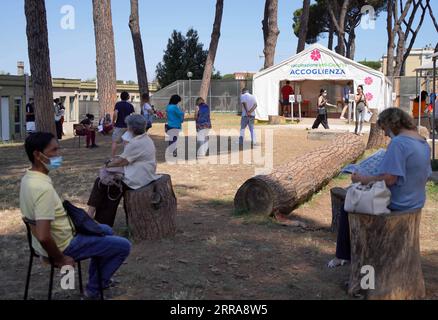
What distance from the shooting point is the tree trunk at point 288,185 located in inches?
291

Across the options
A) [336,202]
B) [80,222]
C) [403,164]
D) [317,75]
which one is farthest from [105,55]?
[403,164]

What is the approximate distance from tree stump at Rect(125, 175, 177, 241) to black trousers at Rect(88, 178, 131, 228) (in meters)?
0.17

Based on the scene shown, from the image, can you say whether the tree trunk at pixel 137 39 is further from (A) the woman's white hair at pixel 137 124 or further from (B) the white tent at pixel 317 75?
(A) the woman's white hair at pixel 137 124

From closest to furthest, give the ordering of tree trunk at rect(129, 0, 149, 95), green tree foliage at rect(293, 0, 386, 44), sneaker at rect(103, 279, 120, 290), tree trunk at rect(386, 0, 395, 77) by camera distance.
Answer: sneaker at rect(103, 279, 120, 290)
tree trunk at rect(129, 0, 149, 95)
tree trunk at rect(386, 0, 395, 77)
green tree foliage at rect(293, 0, 386, 44)

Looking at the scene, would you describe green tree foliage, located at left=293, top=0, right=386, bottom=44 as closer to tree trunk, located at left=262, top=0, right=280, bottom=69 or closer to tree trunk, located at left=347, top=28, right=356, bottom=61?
tree trunk, located at left=347, top=28, right=356, bottom=61

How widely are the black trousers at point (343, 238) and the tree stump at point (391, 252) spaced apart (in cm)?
50

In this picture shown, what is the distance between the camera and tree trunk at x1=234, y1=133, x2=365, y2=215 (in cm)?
740

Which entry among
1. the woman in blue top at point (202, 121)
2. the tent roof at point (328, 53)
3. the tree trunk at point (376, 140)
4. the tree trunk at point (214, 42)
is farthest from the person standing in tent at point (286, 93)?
the woman in blue top at point (202, 121)

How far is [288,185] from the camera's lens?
7.70 metres

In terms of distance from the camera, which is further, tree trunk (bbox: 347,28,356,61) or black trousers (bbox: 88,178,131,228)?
tree trunk (bbox: 347,28,356,61)

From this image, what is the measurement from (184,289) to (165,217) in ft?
5.26

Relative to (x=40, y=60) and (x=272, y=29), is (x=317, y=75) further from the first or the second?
(x=40, y=60)

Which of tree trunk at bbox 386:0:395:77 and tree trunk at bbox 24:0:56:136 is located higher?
tree trunk at bbox 386:0:395:77

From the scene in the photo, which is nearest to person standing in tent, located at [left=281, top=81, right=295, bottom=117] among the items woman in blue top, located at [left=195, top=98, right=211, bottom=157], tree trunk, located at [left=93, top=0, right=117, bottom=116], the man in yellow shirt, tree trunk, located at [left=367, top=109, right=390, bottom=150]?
tree trunk, located at [left=93, top=0, right=117, bottom=116]
